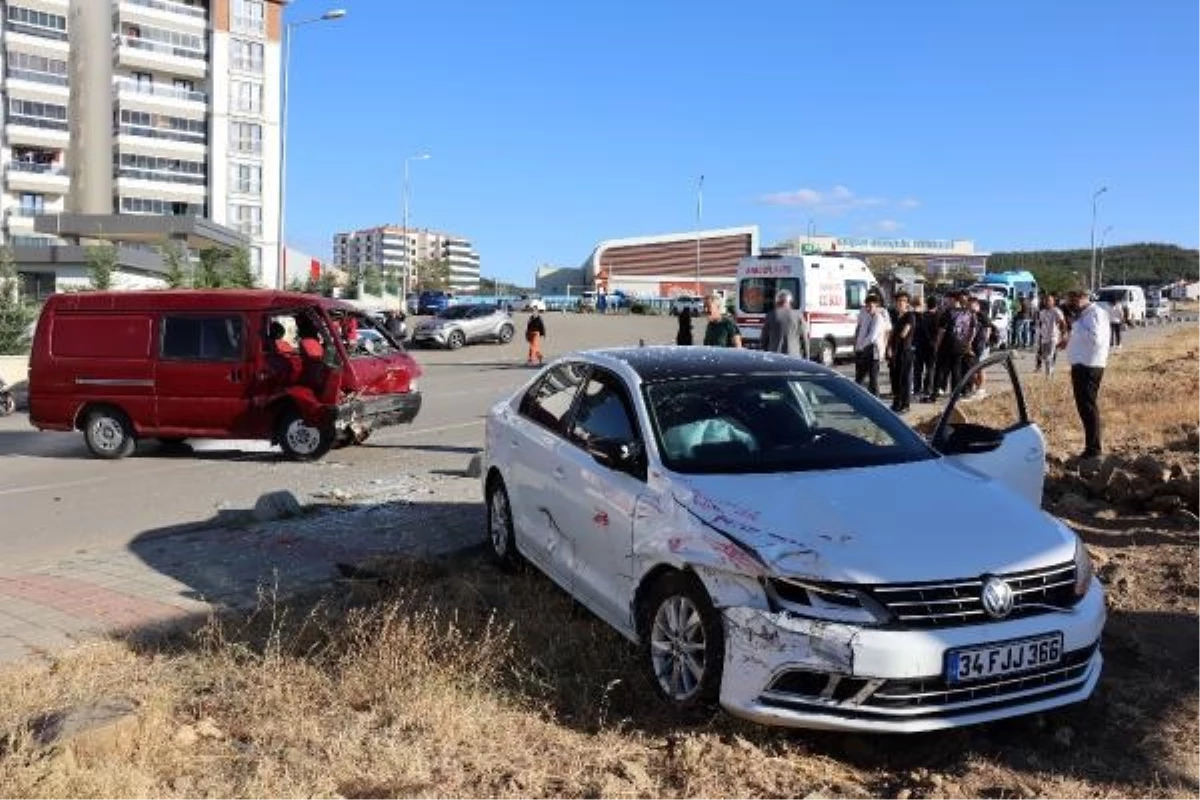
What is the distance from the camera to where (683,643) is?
4461 millimetres

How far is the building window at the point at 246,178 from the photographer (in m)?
77.0

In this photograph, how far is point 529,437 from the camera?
21.5 ft

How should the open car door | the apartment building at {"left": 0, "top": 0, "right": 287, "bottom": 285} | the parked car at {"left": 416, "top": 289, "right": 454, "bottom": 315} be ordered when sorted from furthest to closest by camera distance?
the apartment building at {"left": 0, "top": 0, "right": 287, "bottom": 285}, the parked car at {"left": 416, "top": 289, "right": 454, "bottom": 315}, the open car door

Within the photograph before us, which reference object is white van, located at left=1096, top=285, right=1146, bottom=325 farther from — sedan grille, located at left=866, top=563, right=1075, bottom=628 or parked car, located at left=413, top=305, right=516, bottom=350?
sedan grille, located at left=866, top=563, right=1075, bottom=628

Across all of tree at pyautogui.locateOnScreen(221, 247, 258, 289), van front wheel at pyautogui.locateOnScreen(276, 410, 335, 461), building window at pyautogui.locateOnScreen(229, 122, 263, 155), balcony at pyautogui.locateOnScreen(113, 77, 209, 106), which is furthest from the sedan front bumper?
building window at pyautogui.locateOnScreen(229, 122, 263, 155)

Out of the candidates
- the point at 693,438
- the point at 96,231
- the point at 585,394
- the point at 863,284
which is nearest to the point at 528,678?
the point at 693,438

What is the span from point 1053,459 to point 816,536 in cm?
686

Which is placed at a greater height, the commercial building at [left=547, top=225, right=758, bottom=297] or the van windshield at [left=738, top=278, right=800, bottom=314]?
the commercial building at [left=547, top=225, right=758, bottom=297]

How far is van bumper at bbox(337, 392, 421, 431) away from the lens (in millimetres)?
12641

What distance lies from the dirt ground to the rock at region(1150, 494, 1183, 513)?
6.90 feet

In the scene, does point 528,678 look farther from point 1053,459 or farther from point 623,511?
point 1053,459

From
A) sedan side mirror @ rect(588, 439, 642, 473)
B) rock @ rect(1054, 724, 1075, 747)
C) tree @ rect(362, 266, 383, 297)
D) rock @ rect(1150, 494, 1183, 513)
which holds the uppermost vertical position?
tree @ rect(362, 266, 383, 297)

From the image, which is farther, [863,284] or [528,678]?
[863,284]

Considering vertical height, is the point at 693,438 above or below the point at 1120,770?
above
